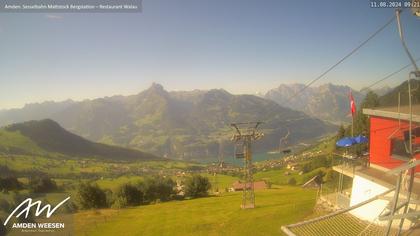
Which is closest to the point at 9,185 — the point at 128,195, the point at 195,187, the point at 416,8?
the point at 128,195

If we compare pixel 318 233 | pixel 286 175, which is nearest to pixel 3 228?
pixel 318 233

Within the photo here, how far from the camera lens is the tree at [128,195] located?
2676 inches

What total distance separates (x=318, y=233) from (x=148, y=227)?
2643 centimetres

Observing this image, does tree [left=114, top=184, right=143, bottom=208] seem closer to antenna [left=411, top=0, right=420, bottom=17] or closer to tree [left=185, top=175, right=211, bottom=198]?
tree [left=185, top=175, right=211, bottom=198]

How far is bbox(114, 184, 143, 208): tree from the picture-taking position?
67981 millimetres

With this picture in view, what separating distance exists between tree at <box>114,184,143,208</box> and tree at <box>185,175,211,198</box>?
415 inches

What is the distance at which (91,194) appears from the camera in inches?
2704

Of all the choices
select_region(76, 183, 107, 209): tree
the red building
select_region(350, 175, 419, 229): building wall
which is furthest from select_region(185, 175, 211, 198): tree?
select_region(350, 175, 419, 229): building wall

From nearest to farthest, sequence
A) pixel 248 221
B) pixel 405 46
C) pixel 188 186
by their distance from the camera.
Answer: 1. pixel 405 46
2. pixel 248 221
3. pixel 188 186

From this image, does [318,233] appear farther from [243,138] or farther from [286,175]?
[286,175]

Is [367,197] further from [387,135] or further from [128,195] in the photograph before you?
[128,195]

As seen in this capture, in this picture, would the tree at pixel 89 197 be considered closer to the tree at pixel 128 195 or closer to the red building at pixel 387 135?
the tree at pixel 128 195

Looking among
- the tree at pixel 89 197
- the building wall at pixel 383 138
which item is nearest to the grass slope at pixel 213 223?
the building wall at pixel 383 138

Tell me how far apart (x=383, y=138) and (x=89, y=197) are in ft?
195
